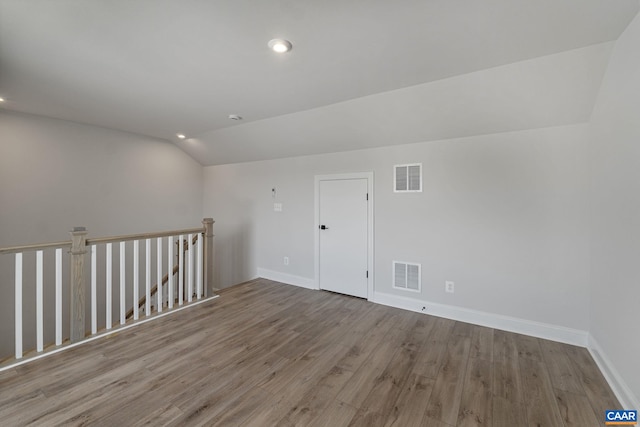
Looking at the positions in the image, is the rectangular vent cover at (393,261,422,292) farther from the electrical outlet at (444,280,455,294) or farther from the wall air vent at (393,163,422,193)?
the wall air vent at (393,163,422,193)

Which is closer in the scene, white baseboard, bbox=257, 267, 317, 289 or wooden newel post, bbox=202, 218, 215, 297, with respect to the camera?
wooden newel post, bbox=202, 218, 215, 297

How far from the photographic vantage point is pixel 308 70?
2354 mm

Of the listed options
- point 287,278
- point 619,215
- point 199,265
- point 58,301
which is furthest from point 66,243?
point 619,215

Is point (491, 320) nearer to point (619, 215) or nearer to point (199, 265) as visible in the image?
point (619, 215)

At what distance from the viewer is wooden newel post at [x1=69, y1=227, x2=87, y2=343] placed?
8.43 feet

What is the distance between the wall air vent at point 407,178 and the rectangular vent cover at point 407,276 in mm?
977

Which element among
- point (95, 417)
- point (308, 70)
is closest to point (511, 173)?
point (308, 70)

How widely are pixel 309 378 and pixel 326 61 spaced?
2.58 metres

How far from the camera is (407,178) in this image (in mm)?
3473

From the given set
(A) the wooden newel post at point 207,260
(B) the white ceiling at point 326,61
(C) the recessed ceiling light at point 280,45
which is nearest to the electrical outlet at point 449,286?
(B) the white ceiling at point 326,61

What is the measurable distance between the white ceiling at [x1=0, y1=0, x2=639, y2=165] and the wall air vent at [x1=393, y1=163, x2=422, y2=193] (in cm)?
37

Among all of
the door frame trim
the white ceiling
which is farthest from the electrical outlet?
the white ceiling

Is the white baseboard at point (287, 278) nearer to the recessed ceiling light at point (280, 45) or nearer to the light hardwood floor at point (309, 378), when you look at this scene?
the light hardwood floor at point (309, 378)

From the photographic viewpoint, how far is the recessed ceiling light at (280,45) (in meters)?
1.92
